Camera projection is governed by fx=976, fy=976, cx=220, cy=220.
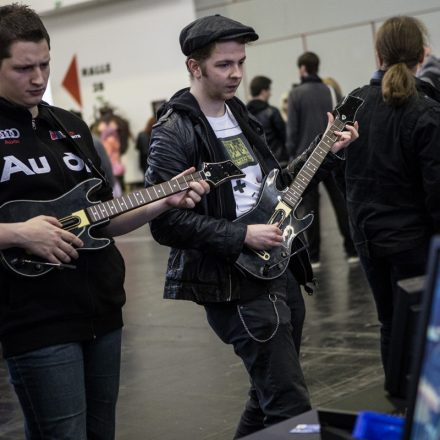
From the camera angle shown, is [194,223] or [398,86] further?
[398,86]

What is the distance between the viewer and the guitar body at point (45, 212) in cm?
289

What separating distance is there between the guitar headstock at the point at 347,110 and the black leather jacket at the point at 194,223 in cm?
50

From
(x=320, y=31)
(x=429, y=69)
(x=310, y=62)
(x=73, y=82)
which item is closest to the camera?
(x=429, y=69)

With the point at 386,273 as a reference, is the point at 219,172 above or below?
above

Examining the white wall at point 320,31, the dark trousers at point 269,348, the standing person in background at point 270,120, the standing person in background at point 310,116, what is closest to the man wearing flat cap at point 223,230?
the dark trousers at point 269,348

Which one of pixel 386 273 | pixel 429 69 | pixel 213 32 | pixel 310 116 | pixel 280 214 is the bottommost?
pixel 386 273

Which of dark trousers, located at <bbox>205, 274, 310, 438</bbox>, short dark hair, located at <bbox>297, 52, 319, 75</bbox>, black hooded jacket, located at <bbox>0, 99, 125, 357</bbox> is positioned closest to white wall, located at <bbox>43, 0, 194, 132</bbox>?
short dark hair, located at <bbox>297, 52, 319, 75</bbox>

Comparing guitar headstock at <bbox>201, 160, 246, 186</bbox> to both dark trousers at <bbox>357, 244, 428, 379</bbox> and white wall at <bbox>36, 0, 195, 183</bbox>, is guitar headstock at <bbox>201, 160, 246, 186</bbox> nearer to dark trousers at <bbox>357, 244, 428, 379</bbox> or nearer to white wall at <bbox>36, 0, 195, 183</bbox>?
dark trousers at <bbox>357, 244, 428, 379</bbox>

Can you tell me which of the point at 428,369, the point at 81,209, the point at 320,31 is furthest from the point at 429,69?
the point at 320,31

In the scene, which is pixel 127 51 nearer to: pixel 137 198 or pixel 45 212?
pixel 137 198

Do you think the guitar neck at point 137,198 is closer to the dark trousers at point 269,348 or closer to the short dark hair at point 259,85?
the dark trousers at point 269,348

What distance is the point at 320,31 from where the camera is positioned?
1892cm

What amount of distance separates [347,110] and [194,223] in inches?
30.6

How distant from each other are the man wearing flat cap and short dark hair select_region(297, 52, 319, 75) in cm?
598
